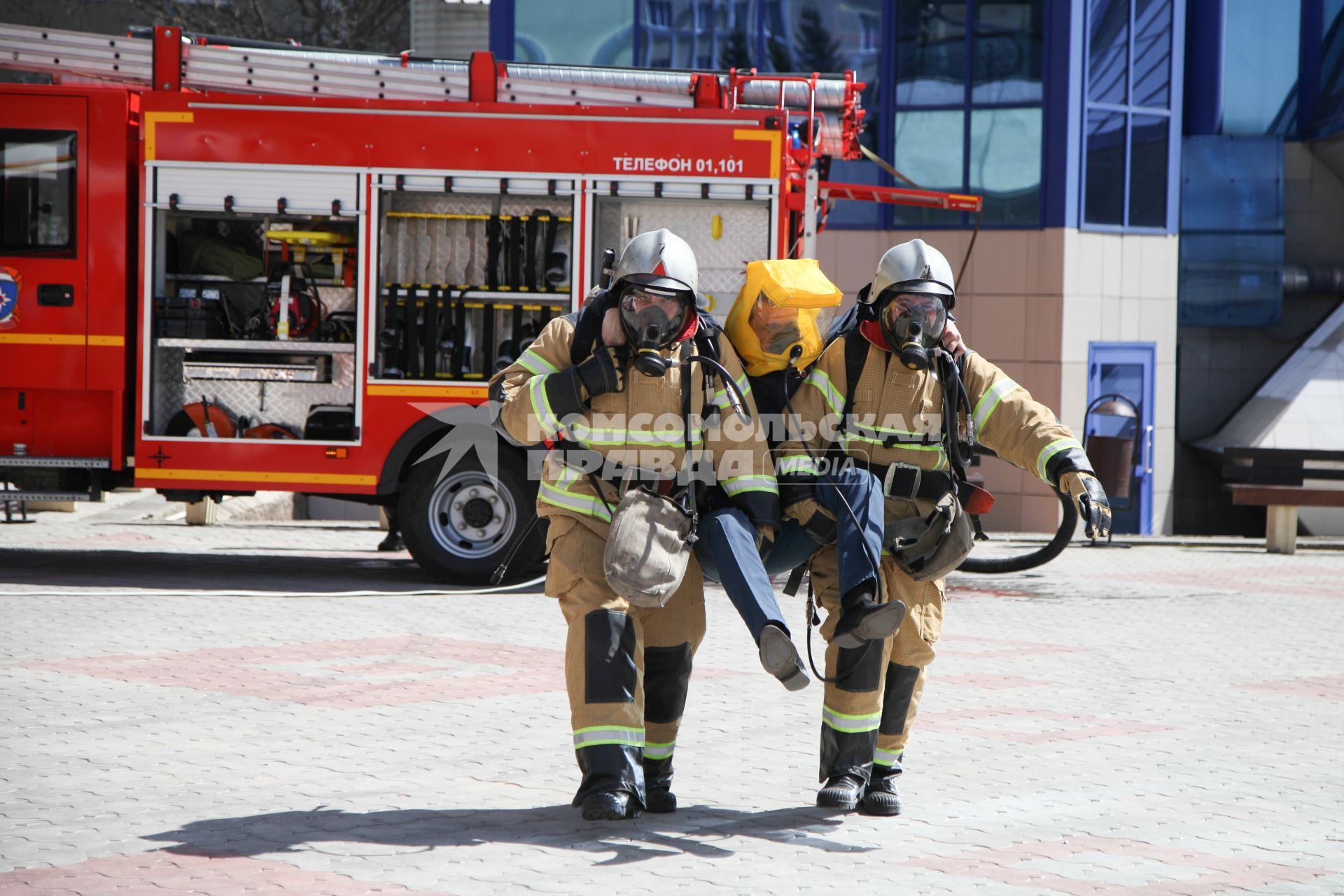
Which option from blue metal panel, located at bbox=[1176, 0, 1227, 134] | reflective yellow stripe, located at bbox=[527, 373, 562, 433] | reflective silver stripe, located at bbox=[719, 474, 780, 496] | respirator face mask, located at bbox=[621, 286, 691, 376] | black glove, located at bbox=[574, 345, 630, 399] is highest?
blue metal panel, located at bbox=[1176, 0, 1227, 134]

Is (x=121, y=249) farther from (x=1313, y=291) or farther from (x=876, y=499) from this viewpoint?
(x=1313, y=291)

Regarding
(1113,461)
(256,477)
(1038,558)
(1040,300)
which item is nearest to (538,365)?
(1038,558)

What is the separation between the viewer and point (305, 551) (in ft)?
40.3

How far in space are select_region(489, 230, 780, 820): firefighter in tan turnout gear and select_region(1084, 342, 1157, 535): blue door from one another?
12603 millimetres

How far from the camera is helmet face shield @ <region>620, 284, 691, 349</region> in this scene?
463 centimetres

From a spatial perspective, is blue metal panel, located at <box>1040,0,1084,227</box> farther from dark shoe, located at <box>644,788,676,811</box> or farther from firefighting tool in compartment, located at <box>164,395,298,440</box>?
dark shoe, located at <box>644,788,676,811</box>

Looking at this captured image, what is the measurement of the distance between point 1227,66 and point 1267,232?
214 centimetres

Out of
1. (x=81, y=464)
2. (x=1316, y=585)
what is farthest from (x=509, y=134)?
(x=1316, y=585)

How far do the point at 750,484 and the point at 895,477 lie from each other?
1.77 ft

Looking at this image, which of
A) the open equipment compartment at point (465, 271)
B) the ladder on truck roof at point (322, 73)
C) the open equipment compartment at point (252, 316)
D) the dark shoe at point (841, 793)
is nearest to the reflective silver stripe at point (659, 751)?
the dark shoe at point (841, 793)

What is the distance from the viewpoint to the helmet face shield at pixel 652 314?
15.2 ft

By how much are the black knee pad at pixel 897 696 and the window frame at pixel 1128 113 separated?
12718 millimetres

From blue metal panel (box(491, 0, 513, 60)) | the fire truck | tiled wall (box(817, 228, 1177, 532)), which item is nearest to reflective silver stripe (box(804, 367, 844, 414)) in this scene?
the fire truck

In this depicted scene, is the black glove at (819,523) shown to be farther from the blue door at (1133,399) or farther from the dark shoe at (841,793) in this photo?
the blue door at (1133,399)
